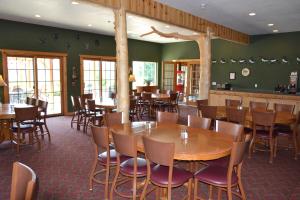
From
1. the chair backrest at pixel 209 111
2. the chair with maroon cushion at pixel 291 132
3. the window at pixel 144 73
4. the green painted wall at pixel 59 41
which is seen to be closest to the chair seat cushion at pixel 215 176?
the chair backrest at pixel 209 111

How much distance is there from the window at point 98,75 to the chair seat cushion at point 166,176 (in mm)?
7410

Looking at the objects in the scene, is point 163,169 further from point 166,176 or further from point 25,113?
point 25,113

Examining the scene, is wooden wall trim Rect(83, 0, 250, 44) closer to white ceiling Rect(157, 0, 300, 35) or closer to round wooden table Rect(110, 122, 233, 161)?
white ceiling Rect(157, 0, 300, 35)

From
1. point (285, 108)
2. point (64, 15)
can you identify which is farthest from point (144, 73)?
point (285, 108)

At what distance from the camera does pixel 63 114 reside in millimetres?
9320

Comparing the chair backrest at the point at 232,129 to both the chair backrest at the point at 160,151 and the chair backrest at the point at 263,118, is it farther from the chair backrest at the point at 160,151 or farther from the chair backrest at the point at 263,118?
the chair backrest at the point at 263,118

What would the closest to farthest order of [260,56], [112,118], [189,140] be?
[189,140] < [112,118] < [260,56]

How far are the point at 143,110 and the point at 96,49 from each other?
3181 millimetres

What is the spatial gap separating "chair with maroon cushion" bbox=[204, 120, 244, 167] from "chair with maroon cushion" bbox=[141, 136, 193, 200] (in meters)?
0.56

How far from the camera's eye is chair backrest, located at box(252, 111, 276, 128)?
14.7 feet

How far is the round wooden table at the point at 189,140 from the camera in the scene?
2578 mm

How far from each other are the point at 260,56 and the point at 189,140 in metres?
8.42

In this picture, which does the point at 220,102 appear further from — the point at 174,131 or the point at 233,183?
the point at 233,183

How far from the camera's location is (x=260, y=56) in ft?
33.1
